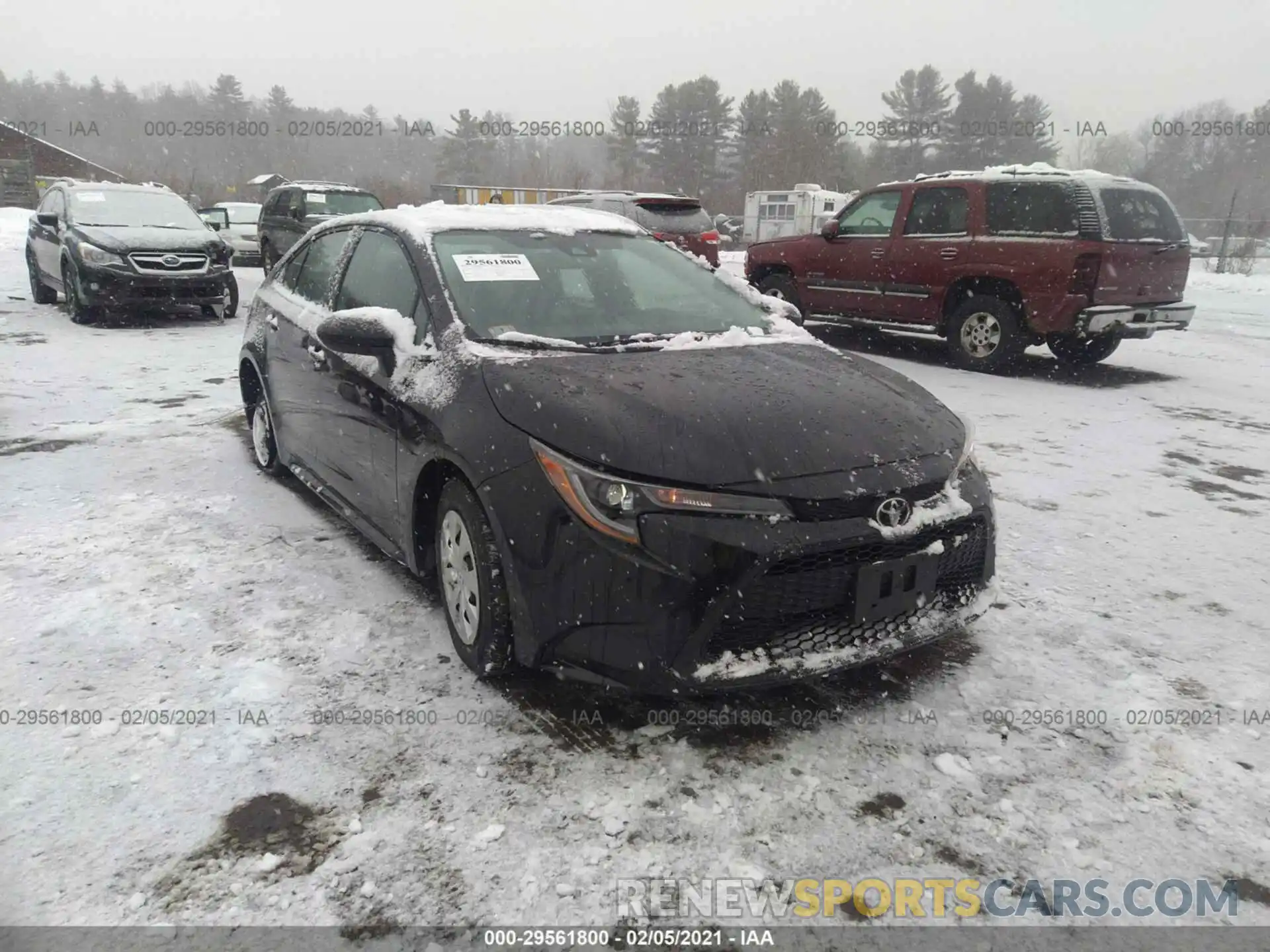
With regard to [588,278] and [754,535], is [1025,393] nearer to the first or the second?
[588,278]

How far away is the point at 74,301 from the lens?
1037 centimetres

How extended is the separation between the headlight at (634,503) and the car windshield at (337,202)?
13952 mm

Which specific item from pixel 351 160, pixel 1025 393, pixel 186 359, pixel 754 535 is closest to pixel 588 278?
pixel 754 535

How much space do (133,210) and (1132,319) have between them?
12058mm

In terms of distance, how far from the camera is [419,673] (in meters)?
2.86

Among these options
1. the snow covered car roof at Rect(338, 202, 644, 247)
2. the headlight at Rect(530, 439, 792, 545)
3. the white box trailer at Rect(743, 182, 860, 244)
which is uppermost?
the white box trailer at Rect(743, 182, 860, 244)

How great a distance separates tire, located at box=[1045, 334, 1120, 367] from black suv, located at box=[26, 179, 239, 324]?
10.2 meters

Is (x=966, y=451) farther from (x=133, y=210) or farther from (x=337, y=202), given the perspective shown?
(x=337, y=202)

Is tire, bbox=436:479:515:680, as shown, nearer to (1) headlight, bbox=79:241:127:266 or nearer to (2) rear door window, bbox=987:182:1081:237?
(2) rear door window, bbox=987:182:1081:237

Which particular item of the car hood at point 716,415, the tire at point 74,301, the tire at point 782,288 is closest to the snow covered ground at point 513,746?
the car hood at point 716,415

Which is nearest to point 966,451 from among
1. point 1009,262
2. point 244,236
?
point 1009,262

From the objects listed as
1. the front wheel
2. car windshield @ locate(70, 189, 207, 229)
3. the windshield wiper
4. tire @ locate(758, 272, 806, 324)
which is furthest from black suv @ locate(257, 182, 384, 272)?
the windshield wiper

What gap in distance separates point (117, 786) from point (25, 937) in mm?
510

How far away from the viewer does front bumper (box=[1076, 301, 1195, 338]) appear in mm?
7555
